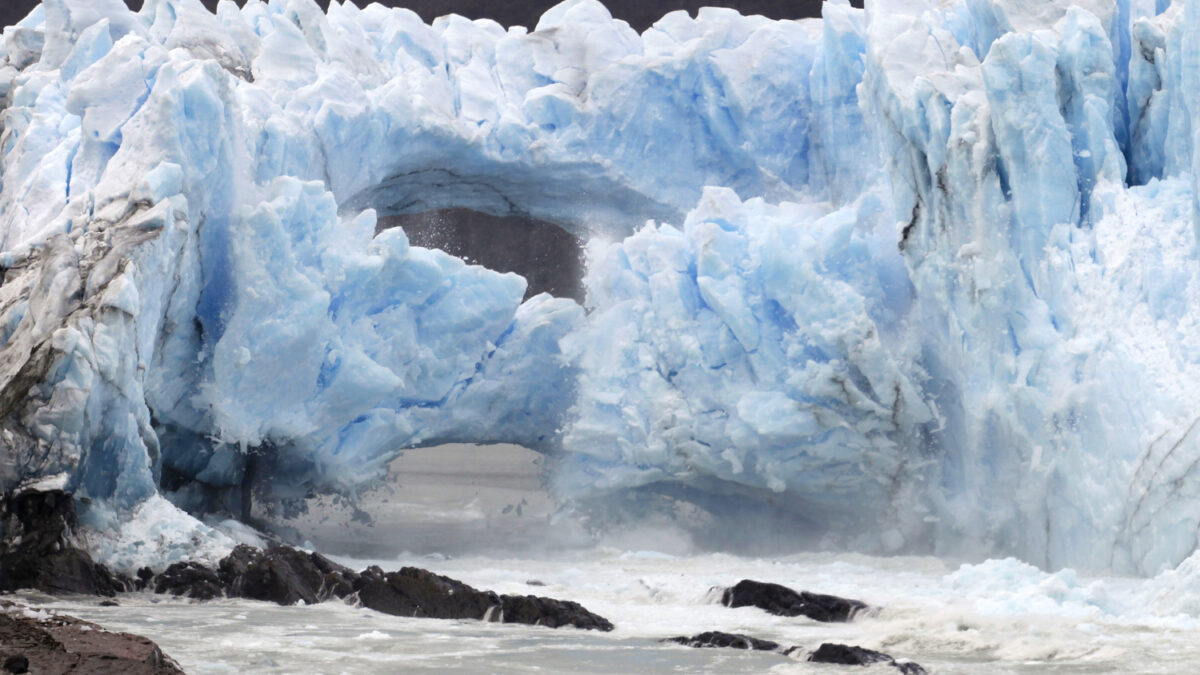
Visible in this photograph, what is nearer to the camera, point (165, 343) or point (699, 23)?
point (165, 343)

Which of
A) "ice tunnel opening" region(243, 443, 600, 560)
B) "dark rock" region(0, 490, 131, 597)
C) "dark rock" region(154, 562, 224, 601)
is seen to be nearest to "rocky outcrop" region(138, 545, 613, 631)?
"dark rock" region(154, 562, 224, 601)

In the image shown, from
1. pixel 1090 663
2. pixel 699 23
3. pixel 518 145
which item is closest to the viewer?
pixel 1090 663

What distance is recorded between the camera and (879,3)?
30.8ft

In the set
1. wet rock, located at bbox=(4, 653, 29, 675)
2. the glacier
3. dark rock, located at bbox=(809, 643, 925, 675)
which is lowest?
wet rock, located at bbox=(4, 653, 29, 675)

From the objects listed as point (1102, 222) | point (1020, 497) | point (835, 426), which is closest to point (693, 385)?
point (835, 426)

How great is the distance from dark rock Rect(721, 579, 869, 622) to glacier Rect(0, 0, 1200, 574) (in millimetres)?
1665

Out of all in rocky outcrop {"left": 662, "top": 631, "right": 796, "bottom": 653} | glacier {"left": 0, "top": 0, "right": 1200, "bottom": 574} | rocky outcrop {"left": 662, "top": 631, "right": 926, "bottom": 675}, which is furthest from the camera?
glacier {"left": 0, "top": 0, "right": 1200, "bottom": 574}

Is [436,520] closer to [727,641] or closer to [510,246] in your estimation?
[727,641]

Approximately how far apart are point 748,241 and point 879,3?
193 centimetres

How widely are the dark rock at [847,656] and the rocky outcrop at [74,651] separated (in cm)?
244

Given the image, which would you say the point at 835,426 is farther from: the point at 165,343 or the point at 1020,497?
the point at 165,343

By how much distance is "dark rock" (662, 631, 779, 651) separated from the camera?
5770 millimetres

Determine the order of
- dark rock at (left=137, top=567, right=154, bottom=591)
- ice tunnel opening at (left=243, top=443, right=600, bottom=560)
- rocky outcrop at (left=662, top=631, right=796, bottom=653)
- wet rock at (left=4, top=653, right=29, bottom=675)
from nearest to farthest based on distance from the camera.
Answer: wet rock at (left=4, top=653, right=29, bottom=675) < rocky outcrop at (left=662, top=631, right=796, bottom=653) < dark rock at (left=137, top=567, right=154, bottom=591) < ice tunnel opening at (left=243, top=443, right=600, bottom=560)

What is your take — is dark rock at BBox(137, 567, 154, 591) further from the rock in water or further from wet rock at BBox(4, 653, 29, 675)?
wet rock at BBox(4, 653, 29, 675)
